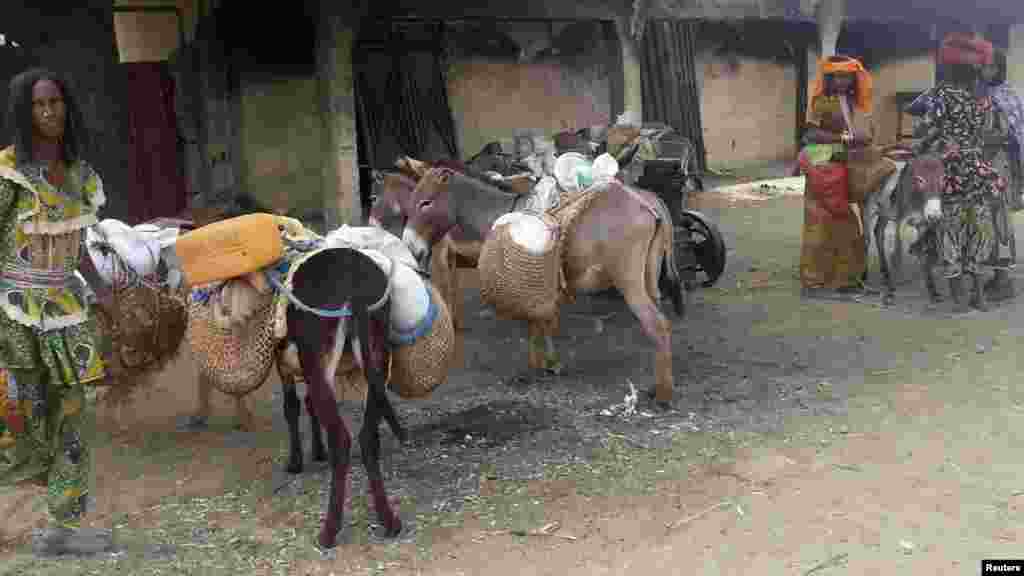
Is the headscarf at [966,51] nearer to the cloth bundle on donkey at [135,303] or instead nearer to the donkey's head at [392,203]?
the donkey's head at [392,203]

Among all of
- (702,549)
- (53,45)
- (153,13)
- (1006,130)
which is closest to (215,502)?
(702,549)

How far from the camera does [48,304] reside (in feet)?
12.3

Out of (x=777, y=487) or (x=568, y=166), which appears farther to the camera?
(x=568, y=166)

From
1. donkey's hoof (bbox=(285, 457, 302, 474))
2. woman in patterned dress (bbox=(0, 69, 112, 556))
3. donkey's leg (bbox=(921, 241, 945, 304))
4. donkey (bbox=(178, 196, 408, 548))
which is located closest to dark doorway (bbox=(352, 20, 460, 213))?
donkey's leg (bbox=(921, 241, 945, 304))

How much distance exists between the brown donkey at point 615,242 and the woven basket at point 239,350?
1.43 m

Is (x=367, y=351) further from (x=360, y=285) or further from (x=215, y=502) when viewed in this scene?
(x=215, y=502)

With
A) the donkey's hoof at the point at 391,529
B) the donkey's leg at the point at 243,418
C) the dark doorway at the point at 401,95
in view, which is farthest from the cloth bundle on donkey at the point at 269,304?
the dark doorway at the point at 401,95

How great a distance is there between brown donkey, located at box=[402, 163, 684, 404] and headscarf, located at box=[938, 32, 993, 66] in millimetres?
3335

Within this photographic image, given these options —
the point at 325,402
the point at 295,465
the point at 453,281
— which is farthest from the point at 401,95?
the point at 325,402

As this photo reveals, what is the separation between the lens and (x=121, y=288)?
4816mm

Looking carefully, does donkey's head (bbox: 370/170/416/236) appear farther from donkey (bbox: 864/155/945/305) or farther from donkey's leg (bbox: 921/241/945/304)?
donkey's leg (bbox: 921/241/945/304)

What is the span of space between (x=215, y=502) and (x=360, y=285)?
54.3 inches

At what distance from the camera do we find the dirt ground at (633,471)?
12.2ft

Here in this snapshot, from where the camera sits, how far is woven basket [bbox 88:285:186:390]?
479cm
